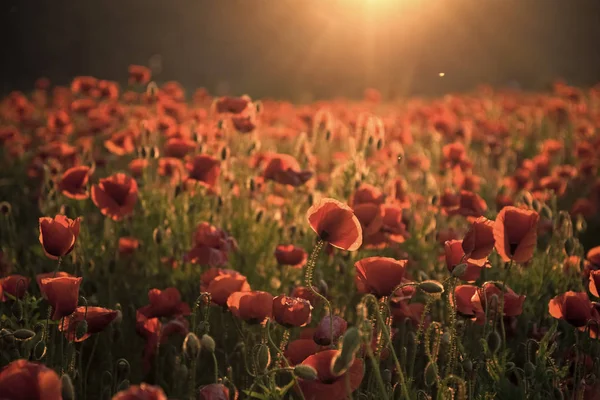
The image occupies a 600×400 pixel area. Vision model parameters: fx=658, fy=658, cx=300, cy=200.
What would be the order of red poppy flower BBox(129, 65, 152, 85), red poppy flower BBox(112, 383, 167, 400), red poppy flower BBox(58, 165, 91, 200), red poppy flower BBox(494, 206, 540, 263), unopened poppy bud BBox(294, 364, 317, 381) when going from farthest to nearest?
red poppy flower BBox(129, 65, 152, 85), red poppy flower BBox(58, 165, 91, 200), red poppy flower BBox(494, 206, 540, 263), unopened poppy bud BBox(294, 364, 317, 381), red poppy flower BBox(112, 383, 167, 400)

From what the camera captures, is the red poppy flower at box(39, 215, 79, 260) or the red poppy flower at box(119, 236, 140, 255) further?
the red poppy flower at box(119, 236, 140, 255)

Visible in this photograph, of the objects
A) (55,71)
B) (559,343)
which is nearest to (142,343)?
(559,343)

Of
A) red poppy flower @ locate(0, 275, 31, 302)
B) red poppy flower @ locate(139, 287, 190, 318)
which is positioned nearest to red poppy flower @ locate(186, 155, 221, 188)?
red poppy flower @ locate(139, 287, 190, 318)

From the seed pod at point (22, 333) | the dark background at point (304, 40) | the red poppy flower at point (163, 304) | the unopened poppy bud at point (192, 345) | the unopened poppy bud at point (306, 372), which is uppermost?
the dark background at point (304, 40)

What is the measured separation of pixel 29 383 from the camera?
3.46ft

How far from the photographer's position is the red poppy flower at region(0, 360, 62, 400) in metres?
1.03

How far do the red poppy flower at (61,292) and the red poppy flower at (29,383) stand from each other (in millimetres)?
472

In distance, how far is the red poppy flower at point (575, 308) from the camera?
1.78m

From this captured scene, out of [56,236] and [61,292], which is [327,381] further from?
[56,236]

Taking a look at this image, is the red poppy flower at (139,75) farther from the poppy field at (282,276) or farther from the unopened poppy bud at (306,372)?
the unopened poppy bud at (306,372)

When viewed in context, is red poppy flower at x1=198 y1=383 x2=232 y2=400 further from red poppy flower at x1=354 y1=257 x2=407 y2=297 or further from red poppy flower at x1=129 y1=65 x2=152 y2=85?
red poppy flower at x1=129 y1=65 x2=152 y2=85

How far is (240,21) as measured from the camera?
2841 cm

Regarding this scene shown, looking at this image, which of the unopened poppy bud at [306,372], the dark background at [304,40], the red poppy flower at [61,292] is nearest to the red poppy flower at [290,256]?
the red poppy flower at [61,292]

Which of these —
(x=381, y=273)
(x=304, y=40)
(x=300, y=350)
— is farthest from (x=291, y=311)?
(x=304, y=40)
